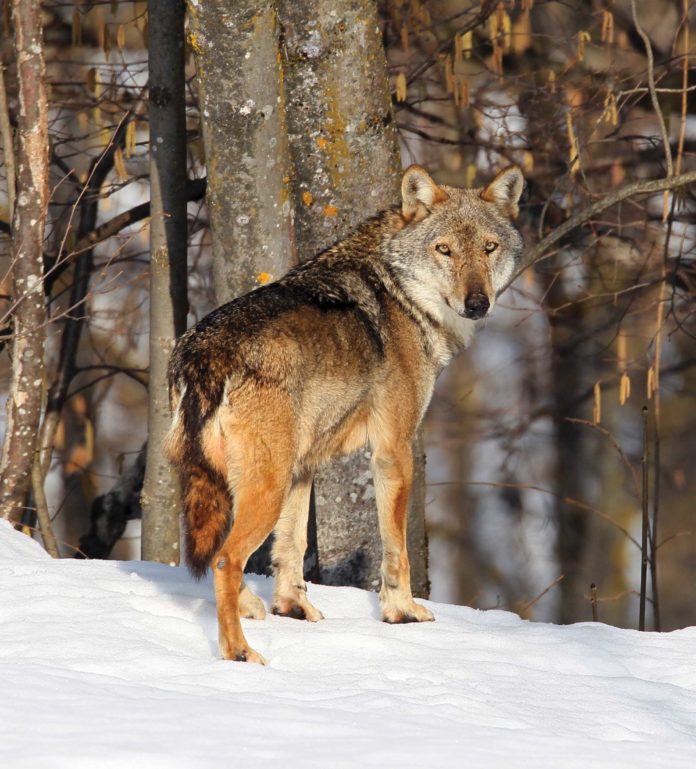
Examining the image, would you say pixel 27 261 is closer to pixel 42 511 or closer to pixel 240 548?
pixel 42 511

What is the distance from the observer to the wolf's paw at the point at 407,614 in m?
5.05

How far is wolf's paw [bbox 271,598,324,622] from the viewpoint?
16.4 feet

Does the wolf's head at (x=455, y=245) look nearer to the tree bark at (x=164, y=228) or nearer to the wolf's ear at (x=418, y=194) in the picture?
the wolf's ear at (x=418, y=194)

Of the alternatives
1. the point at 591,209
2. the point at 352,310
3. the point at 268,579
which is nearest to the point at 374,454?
the point at 352,310

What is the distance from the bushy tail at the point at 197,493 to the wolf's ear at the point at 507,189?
2212 mm

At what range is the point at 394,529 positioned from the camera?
520cm

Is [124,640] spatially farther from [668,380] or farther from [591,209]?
[668,380]

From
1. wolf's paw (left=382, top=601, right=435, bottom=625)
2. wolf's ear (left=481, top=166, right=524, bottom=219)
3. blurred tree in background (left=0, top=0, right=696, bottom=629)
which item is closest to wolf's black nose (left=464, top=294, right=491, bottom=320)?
wolf's ear (left=481, top=166, right=524, bottom=219)

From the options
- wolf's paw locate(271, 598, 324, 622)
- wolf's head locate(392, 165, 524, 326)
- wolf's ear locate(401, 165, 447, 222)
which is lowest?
wolf's paw locate(271, 598, 324, 622)

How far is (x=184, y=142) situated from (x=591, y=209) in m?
2.61

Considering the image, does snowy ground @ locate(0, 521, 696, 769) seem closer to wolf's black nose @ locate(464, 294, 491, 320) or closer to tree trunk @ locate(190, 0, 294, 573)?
wolf's black nose @ locate(464, 294, 491, 320)

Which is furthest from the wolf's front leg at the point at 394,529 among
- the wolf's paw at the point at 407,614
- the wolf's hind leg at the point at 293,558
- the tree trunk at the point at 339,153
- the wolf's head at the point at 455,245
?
the tree trunk at the point at 339,153

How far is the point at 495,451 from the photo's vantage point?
12641mm

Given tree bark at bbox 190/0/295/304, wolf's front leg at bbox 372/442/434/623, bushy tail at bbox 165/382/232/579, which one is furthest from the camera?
tree bark at bbox 190/0/295/304
